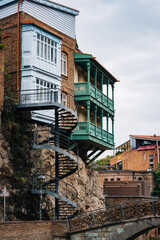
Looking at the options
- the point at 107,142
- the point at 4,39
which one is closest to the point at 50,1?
the point at 4,39

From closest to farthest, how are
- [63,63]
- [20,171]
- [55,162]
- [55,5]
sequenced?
[55,162]
[20,171]
[55,5]
[63,63]

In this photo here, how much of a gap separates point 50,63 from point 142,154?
137ft

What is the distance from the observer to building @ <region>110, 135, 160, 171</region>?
6800cm

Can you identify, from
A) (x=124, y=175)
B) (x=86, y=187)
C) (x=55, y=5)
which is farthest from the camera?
(x=124, y=175)

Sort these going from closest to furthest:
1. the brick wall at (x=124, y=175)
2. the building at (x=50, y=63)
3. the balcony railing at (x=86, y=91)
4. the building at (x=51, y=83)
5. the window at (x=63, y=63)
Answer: the building at (x=51, y=83) < the building at (x=50, y=63) < the window at (x=63, y=63) < the balcony railing at (x=86, y=91) < the brick wall at (x=124, y=175)

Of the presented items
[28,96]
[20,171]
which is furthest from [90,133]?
[20,171]

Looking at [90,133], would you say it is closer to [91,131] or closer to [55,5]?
[91,131]

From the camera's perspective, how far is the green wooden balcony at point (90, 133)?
32.3 metres

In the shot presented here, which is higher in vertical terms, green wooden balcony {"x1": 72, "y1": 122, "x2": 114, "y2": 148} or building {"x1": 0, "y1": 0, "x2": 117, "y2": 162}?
building {"x1": 0, "y1": 0, "x2": 117, "y2": 162}

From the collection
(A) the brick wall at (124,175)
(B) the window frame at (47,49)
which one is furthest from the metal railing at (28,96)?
(A) the brick wall at (124,175)

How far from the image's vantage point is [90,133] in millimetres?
32750

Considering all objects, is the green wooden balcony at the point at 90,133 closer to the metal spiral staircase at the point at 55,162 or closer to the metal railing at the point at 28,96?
the metal spiral staircase at the point at 55,162

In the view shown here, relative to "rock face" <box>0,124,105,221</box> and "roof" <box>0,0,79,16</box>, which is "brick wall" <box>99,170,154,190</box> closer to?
"roof" <box>0,0,79,16</box>

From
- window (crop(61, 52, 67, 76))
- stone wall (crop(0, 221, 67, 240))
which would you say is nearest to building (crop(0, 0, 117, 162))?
window (crop(61, 52, 67, 76))
